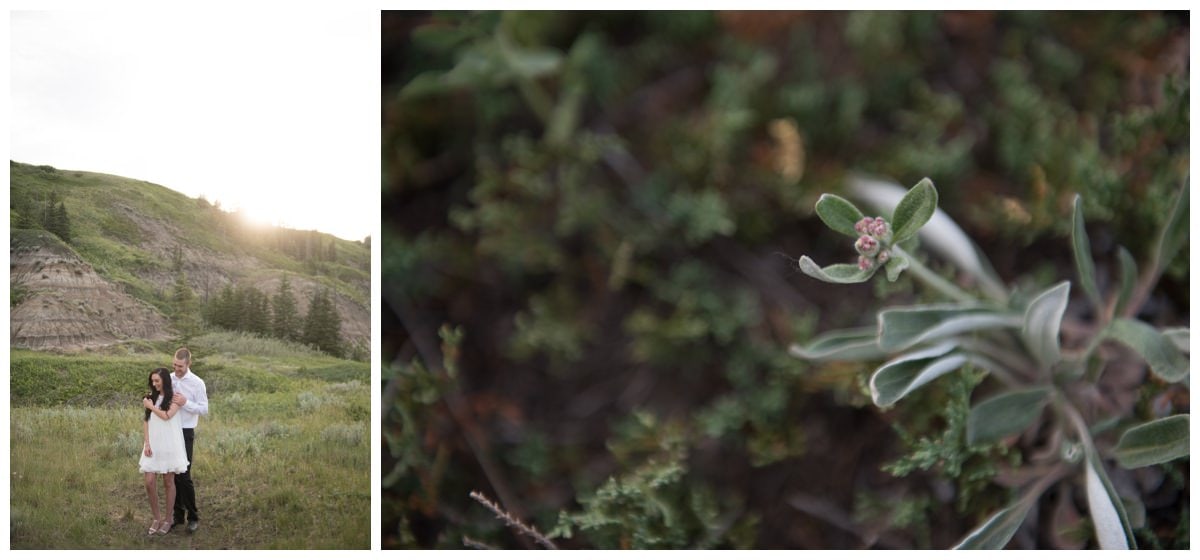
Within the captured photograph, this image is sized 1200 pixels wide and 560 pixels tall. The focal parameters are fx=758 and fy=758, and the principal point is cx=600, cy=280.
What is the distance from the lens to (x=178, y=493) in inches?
51.6

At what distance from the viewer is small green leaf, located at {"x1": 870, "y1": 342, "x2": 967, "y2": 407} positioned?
45.4 inches

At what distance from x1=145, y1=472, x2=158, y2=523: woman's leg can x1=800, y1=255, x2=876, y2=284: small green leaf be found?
3.72 feet

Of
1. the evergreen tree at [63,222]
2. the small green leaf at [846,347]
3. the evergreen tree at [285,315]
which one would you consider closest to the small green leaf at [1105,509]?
the small green leaf at [846,347]

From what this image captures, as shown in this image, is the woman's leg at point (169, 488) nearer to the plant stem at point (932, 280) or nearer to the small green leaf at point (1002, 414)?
the plant stem at point (932, 280)

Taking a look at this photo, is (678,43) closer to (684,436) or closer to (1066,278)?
(684,436)

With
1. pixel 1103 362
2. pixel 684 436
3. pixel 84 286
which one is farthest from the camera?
pixel 684 436

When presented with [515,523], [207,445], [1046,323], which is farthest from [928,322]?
[207,445]

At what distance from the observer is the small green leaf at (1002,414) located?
4.14ft

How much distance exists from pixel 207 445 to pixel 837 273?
1082 mm

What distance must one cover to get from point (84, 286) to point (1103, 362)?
1.84m

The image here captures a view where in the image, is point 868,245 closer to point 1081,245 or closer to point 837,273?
point 837,273

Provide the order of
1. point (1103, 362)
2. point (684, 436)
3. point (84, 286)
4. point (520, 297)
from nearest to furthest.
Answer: point (84, 286) → point (1103, 362) → point (684, 436) → point (520, 297)

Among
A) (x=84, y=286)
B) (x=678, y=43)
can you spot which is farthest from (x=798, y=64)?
(x=84, y=286)

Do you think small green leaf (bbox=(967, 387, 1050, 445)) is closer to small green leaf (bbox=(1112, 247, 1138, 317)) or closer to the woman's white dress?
small green leaf (bbox=(1112, 247, 1138, 317))
